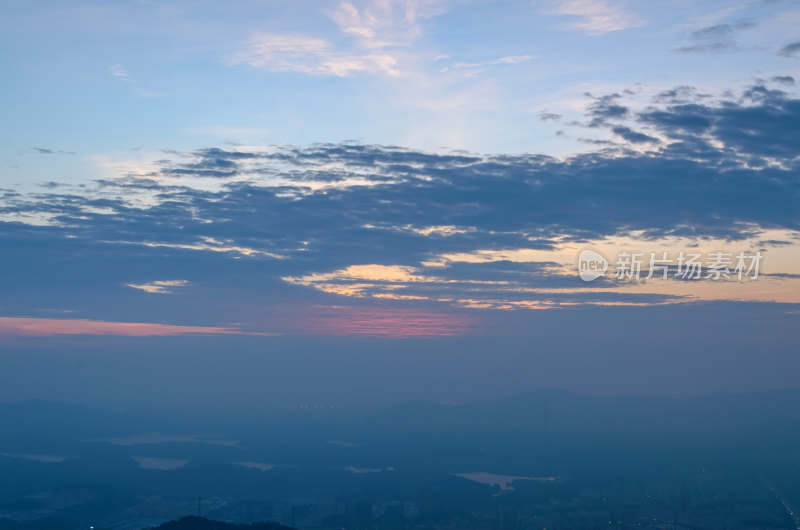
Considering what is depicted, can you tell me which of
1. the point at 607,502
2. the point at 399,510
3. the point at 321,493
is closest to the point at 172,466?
the point at 321,493

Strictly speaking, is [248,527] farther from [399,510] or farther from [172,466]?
[172,466]

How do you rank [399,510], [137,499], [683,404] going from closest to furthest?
[399,510] → [137,499] → [683,404]

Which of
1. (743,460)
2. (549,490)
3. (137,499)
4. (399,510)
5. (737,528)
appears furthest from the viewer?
(743,460)

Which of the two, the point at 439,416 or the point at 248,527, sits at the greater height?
the point at 248,527

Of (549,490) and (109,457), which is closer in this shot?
(549,490)

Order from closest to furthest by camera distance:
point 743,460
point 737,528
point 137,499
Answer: point 737,528, point 137,499, point 743,460

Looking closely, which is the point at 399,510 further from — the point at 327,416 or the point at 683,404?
the point at 683,404

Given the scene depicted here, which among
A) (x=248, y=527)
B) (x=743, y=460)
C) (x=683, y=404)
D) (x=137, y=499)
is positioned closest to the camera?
(x=248, y=527)

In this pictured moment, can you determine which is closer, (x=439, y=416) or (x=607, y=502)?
(x=607, y=502)

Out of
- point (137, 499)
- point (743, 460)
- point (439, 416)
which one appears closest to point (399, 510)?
point (137, 499)
